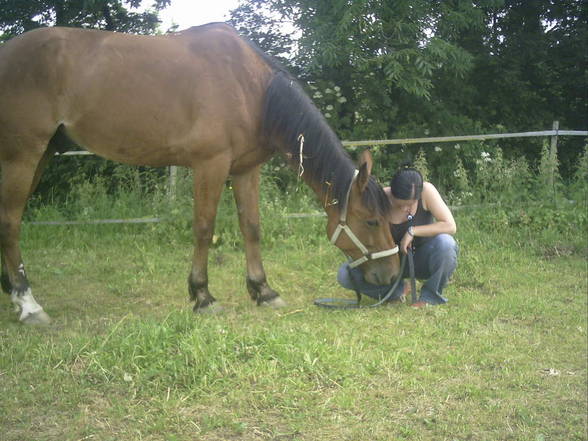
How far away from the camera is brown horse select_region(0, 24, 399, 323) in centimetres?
411

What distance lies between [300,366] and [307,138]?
1.73 m

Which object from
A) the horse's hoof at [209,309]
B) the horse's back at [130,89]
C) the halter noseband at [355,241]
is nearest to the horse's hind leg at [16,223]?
the horse's back at [130,89]

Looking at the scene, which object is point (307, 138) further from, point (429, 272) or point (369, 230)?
point (429, 272)

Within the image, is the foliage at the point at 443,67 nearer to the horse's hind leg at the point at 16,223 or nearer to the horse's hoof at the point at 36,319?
the horse's hind leg at the point at 16,223

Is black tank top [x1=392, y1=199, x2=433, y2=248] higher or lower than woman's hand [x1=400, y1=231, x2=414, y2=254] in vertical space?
higher

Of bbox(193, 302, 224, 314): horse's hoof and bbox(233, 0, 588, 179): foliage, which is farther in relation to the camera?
bbox(233, 0, 588, 179): foliage

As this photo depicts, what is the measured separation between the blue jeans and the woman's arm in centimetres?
13

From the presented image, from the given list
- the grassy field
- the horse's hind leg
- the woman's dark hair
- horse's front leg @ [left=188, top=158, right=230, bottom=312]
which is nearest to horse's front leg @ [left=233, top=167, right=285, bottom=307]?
the grassy field

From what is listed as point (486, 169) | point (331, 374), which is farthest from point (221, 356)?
point (486, 169)

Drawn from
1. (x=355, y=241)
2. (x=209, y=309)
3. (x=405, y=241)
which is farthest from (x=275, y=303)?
(x=405, y=241)

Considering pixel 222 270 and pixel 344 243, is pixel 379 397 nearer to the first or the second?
pixel 344 243

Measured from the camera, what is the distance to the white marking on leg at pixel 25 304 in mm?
4062

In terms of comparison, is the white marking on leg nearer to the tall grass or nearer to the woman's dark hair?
the tall grass

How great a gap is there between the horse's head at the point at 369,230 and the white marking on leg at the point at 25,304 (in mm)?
2083
